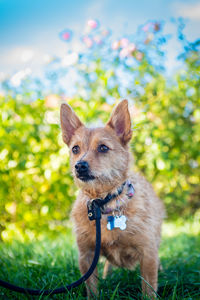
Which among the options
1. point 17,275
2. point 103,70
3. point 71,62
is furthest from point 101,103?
point 17,275

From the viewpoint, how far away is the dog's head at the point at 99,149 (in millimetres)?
2183

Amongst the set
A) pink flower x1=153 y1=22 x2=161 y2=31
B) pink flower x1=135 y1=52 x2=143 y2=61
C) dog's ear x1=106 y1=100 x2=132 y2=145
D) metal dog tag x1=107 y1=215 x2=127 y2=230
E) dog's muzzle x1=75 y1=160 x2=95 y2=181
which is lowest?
metal dog tag x1=107 y1=215 x2=127 y2=230

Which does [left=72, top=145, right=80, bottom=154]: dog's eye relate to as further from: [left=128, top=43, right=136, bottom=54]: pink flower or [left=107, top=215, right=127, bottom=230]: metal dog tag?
[left=128, top=43, right=136, bottom=54]: pink flower

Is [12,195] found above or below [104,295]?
above

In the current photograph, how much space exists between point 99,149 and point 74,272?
1328 mm

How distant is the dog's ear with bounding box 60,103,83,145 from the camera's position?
8.32ft

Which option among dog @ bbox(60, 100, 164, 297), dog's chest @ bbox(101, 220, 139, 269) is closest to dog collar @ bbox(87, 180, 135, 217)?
dog @ bbox(60, 100, 164, 297)

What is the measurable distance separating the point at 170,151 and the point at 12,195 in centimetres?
300

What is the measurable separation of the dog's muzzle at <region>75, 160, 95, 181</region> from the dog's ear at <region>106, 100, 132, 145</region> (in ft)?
1.67

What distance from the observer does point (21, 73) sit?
4.78m

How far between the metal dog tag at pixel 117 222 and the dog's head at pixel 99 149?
0.81ft

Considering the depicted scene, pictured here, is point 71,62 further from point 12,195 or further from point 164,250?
point 164,250

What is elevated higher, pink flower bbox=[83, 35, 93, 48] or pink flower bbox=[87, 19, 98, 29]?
pink flower bbox=[87, 19, 98, 29]

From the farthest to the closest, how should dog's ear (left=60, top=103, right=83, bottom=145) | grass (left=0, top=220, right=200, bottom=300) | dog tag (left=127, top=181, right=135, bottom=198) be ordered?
1. dog's ear (left=60, top=103, right=83, bottom=145)
2. dog tag (left=127, top=181, right=135, bottom=198)
3. grass (left=0, top=220, right=200, bottom=300)
